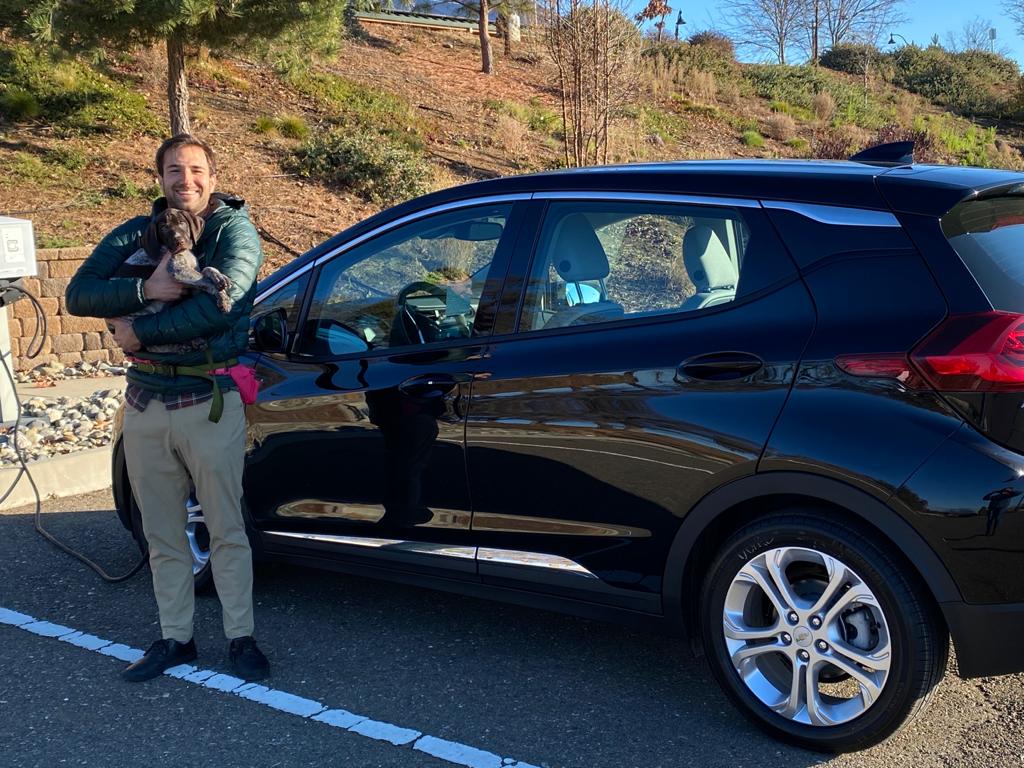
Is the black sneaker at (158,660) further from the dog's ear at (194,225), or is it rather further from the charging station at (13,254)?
the charging station at (13,254)

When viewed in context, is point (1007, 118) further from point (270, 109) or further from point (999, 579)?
point (999, 579)

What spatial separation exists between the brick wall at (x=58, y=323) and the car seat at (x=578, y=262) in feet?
26.1

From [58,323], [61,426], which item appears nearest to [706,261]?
[61,426]

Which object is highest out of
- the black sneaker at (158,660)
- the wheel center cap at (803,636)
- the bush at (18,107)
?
the bush at (18,107)

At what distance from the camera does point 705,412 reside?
10.7 feet

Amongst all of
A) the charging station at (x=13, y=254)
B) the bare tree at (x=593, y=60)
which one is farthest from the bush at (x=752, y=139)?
the charging station at (x=13, y=254)

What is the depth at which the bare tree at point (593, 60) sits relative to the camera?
1511 cm

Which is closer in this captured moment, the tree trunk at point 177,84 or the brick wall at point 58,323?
the brick wall at point 58,323

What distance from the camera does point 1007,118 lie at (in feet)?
111

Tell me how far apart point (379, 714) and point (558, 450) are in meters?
1.09

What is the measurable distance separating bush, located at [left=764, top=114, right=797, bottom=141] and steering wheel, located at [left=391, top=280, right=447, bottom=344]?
24273mm

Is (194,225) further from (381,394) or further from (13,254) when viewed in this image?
(13,254)

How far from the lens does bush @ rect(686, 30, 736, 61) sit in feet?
124

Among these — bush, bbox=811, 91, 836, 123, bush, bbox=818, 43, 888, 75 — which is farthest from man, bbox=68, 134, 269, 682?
bush, bbox=818, 43, 888, 75
